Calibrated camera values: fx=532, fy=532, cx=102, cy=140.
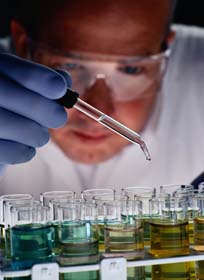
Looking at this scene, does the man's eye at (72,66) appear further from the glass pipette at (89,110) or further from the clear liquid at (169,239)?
the clear liquid at (169,239)

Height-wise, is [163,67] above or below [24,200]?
above

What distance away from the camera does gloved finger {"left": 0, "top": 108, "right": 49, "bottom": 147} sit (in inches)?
60.7

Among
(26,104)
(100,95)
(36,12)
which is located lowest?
(26,104)

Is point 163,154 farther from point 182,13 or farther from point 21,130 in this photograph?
point 21,130

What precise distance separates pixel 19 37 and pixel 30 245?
1529mm

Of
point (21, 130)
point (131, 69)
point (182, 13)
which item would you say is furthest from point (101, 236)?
point (182, 13)

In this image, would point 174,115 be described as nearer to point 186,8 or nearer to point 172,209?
point 186,8

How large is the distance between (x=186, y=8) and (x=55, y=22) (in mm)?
730

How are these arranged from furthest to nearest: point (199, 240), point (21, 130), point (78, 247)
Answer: point (21, 130) < point (199, 240) < point (78, 247)

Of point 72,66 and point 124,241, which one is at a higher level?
point 72,66

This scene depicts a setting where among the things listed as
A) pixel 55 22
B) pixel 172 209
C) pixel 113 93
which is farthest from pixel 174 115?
A: pixel 172 209

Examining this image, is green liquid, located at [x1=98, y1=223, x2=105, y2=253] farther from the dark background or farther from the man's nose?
the dark background

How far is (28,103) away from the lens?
1.49 metres

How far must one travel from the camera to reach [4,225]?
5.01 ft
